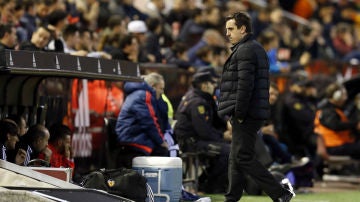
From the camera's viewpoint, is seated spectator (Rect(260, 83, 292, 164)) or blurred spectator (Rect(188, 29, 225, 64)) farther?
blurred spectator (Rect(188, 29, 225, 64))

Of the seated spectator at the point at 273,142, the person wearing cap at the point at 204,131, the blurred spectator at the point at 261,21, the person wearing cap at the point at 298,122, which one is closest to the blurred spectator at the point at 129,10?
the person wearing cap at the point at 298,122

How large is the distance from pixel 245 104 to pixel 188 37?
984cm

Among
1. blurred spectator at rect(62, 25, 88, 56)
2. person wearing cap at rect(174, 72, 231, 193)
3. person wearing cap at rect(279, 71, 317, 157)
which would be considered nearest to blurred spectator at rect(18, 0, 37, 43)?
blurred spectator at rect(62, 25, 88, 56)

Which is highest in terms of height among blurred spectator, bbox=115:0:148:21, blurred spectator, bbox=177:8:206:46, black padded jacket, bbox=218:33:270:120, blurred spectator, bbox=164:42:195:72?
blurred spectator, bbox=115:0:148:21

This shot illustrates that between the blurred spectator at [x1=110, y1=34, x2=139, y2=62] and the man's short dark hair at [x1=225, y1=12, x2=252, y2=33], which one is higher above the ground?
the man's short dark hair at [x1=225, y1=12, x2=252, y2=33]

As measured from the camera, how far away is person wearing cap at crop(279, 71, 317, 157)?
1842 cm

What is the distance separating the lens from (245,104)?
11758mm

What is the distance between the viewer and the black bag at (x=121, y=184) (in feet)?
38.5

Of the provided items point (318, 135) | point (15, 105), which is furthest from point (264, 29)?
point (15, 105)

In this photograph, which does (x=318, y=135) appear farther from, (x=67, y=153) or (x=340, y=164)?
(x=67, y=153)

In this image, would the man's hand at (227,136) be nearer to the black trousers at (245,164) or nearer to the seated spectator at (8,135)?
the black trousers at (245,164)

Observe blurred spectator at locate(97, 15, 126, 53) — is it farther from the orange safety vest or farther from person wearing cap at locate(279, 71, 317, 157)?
the orange safety vest

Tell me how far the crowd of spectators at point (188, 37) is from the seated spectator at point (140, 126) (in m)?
1.02

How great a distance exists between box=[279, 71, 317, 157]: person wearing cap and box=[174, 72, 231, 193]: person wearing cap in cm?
329
